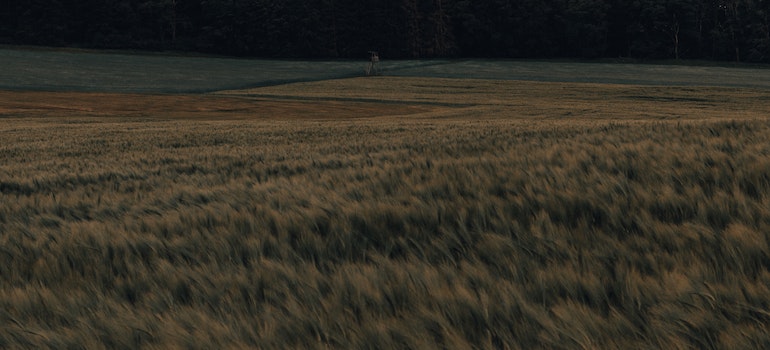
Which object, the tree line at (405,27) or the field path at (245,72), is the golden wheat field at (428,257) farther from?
the tree line at (405,27)

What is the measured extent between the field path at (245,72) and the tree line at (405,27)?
6.83m

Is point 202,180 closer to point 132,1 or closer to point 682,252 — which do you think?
point 682,252

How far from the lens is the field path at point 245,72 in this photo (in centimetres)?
6325

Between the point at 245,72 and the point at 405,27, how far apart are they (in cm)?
2619

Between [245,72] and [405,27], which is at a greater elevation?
[405,27]

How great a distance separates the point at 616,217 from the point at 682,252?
26.0 inches

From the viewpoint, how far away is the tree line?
298ft

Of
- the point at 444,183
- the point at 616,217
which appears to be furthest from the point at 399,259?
the point at 444,183

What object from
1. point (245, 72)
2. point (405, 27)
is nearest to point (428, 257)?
point (245, 72)

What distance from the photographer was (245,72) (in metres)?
74.8

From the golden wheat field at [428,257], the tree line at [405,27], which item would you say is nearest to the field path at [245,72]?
the tree line at [405,27]

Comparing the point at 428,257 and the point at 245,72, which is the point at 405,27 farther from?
the point at 428,257

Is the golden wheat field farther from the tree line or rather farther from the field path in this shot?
the tree line

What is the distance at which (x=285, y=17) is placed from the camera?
90.1 meters
